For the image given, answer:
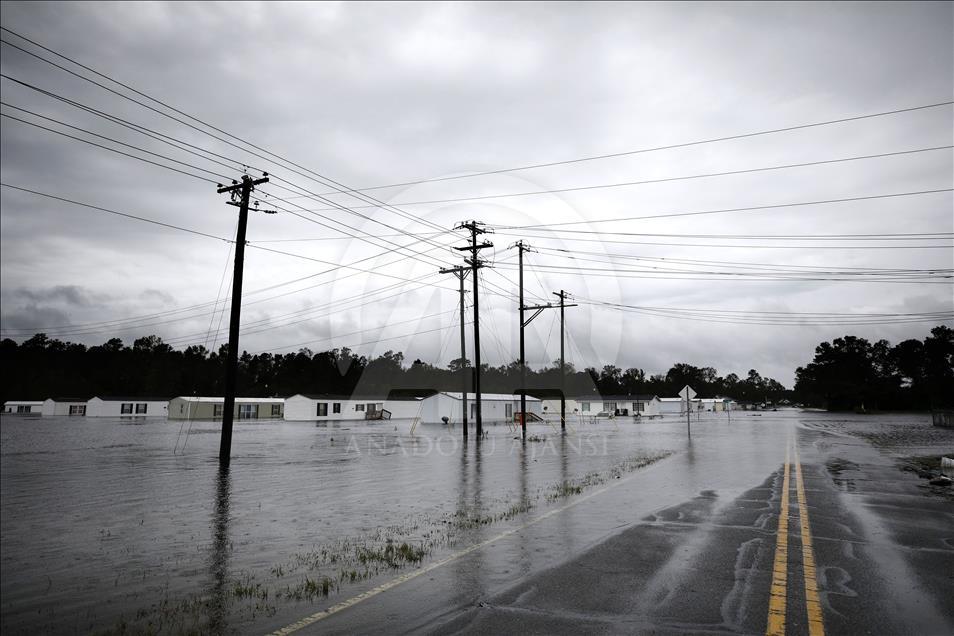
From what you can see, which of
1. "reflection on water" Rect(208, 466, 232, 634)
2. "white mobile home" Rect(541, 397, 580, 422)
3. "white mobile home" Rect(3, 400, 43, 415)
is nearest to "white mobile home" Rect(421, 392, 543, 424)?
"white mobile home" Rect(541, 397, 580, 422)

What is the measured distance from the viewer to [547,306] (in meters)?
45.4

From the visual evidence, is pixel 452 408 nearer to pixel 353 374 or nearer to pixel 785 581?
pixel 785 581

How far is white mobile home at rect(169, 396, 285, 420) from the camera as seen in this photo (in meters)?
76.9

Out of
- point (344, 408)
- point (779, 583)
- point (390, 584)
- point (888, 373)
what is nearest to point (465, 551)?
point (390, 584)

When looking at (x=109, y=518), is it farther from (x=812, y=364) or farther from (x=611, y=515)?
(x=812, y=364)

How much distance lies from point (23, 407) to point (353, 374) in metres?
75.3

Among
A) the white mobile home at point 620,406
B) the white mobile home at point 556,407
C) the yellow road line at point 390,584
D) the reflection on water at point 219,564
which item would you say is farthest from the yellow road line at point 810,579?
the white mobile home at point 620,406

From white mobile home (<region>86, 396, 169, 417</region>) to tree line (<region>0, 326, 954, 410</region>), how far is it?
5570 millimetres

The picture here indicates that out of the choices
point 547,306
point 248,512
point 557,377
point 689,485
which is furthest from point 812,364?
point 248,512

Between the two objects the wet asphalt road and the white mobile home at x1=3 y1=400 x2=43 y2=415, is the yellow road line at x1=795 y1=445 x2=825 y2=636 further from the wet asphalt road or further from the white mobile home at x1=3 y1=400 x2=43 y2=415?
the white mobile home at x1=3 y1=400 x2=43 y2=415

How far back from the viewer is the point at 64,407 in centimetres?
9306

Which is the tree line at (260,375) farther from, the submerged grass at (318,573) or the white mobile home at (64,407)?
the submerged grass at (318,573)

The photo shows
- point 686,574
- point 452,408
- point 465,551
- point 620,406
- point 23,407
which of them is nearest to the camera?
point 686,574

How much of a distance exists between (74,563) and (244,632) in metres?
4.51
